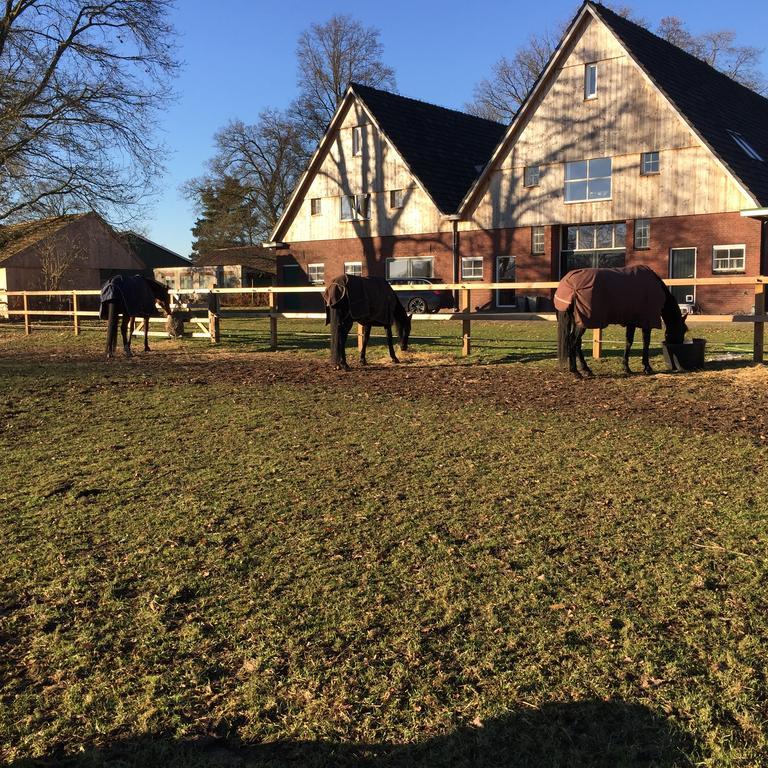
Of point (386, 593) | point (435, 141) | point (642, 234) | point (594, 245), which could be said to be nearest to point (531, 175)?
point (594, 245)

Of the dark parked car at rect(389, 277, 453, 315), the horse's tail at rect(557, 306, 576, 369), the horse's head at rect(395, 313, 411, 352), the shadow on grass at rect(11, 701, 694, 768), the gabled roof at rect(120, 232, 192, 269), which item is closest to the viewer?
the shadow on grass at rect(11, 701, 694, 768)

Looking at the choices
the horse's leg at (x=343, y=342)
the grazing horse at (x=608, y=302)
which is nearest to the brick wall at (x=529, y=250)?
the grazing horse at (x=608, y=302)

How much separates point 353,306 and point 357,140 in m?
23.9

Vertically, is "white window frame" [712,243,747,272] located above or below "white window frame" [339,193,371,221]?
below

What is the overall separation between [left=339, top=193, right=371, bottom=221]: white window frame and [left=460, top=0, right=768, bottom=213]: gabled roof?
5.51 meters

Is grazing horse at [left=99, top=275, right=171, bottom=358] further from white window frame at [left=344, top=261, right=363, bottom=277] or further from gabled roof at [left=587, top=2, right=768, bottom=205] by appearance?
white window frame at [left=344, top=261, right=363, bottom=277]

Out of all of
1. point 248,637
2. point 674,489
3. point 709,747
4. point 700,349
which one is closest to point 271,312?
point 700,349

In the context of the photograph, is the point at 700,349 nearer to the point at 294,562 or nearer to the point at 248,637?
the point at 294,562

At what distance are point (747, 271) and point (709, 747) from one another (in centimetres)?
2512

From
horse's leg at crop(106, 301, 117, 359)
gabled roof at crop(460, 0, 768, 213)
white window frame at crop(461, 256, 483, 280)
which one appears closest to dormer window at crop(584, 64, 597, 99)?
gabled roof at crop(460, 0, 768, 213)

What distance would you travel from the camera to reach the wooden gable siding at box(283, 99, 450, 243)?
106 ft

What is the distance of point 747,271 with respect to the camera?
80.3ft

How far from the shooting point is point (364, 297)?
11.9m

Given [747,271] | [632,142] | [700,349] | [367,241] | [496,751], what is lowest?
[496,751]
